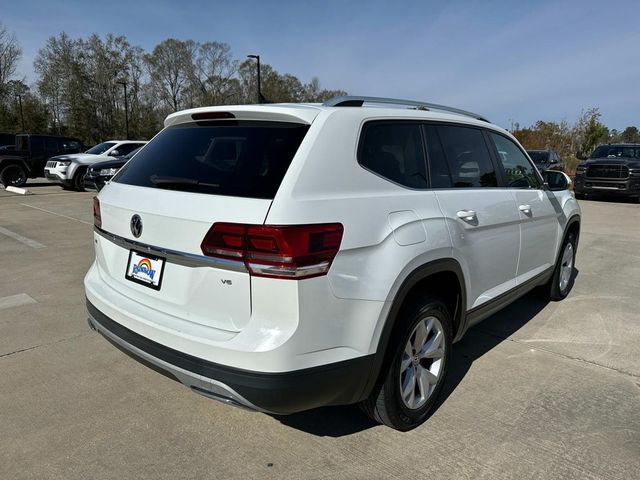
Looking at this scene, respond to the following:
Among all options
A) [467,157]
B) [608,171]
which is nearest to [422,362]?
[467,157]

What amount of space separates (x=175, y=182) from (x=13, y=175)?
700 inches

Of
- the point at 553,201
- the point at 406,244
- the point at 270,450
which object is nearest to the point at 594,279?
the point at 553,201

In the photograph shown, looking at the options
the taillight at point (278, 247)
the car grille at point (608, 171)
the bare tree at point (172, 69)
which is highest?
the bare tree at point (172, 69)

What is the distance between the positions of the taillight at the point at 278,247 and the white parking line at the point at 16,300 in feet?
11.7

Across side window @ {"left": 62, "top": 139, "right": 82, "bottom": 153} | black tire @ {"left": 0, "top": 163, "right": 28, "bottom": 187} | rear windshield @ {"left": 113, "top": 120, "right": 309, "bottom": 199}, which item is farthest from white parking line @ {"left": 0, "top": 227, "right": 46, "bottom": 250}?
side window @ {"left": 62, "top": 139, "right": 82, "bottom": 153}

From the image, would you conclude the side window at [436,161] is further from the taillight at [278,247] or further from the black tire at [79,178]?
the black tire at [79,178]

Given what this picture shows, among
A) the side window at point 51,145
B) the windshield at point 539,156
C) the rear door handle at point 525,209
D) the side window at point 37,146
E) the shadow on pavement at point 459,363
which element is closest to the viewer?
the shadow on pavement at point 459,363

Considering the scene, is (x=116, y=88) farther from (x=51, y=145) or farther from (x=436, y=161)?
(x=436, y=161)

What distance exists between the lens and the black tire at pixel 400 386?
8.38 ft

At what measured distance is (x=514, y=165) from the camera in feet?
13.3

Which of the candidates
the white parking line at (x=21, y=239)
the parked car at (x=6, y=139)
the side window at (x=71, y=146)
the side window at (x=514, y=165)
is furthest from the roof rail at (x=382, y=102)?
the parked car at (x=6, y=139)

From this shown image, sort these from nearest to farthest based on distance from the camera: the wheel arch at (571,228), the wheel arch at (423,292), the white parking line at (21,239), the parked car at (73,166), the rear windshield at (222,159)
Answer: the rear windshield at (222,159) → the wheel arch at (423,292) → the wheel arch at (571,228) → the white parking line at (21,239) → the parked car at (73,166)

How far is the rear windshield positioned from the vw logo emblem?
0.68 feet

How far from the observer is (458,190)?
10.1 feet
